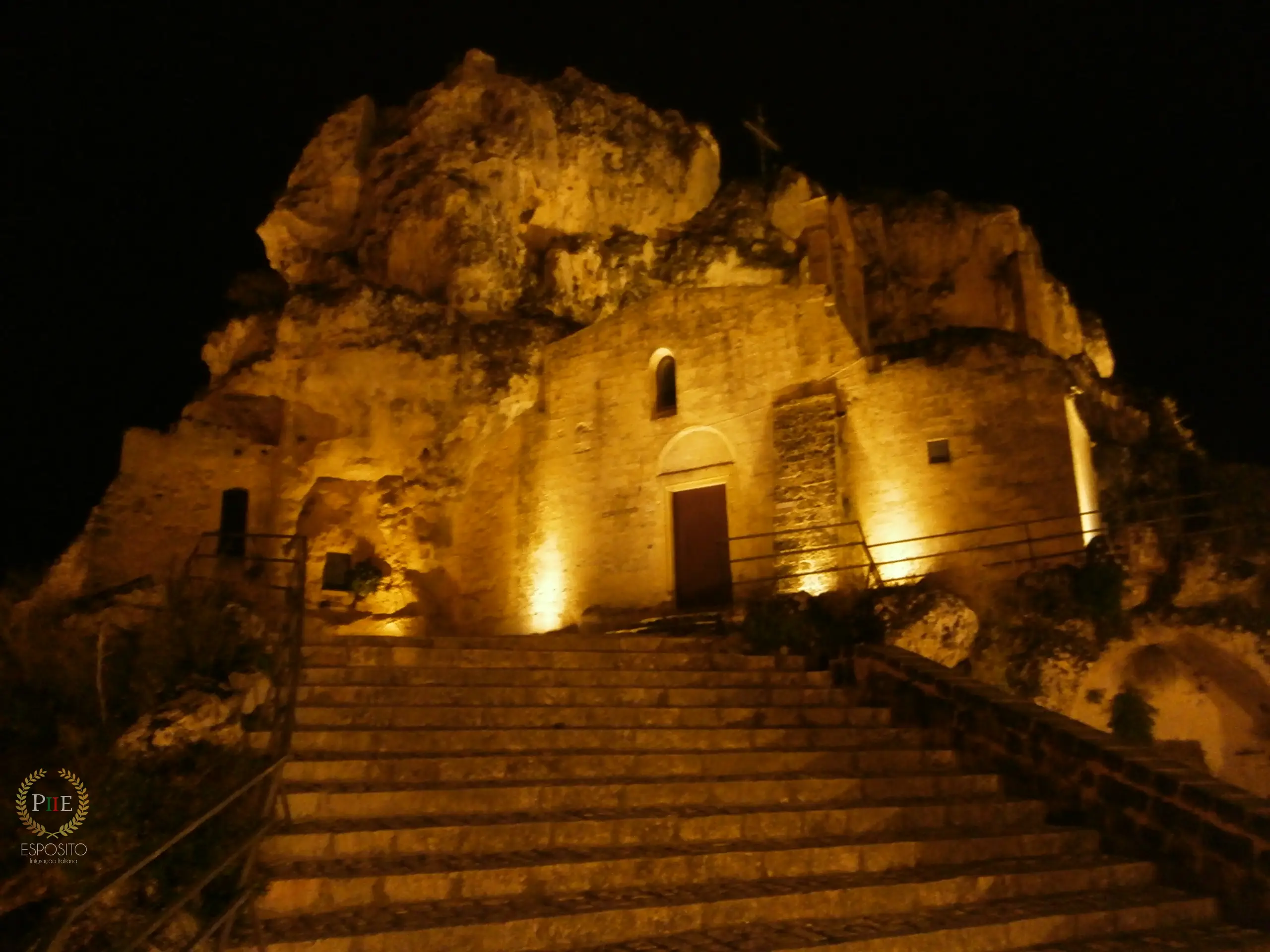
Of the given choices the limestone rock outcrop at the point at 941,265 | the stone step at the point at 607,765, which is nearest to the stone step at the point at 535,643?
the stone step at the point at 607,765

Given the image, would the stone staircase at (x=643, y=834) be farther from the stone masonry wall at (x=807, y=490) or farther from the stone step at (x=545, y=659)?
the stone masonry wall at (x=807, y=490)

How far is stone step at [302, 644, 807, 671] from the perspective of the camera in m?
8.58

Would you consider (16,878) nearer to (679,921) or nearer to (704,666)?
(679,921)

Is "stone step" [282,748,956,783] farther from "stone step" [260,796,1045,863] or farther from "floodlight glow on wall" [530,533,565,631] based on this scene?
"floodlight glow on wall" [530,533,565,631]

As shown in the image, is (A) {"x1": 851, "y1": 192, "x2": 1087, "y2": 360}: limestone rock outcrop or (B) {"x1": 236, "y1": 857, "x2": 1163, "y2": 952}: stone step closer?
(B) {"x1": 236, "y1": 857, "x2": 1163, "y2": 952}: stone step

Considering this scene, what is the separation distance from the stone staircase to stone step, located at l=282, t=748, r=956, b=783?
0.06 ft

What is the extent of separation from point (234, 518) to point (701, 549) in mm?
8919

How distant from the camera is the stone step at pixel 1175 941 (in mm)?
5461

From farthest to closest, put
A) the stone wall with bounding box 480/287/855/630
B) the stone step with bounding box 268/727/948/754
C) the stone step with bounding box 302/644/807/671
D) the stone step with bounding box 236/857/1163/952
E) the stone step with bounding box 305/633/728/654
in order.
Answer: the stone wall with bounding box 480/287/855/630 → the stone step with bounding box 305/633/728/654 → the stone step with bounding box 302/644/807/671 → the stone step with bounding box 268/727/948/754 → the stone step with bounding box 236/857/1163/952

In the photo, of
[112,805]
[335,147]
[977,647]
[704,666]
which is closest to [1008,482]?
[977,647]

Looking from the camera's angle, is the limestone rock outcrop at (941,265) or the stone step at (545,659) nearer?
the stone step at (545,659)

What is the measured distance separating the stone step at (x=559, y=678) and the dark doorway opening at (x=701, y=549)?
5.49 m

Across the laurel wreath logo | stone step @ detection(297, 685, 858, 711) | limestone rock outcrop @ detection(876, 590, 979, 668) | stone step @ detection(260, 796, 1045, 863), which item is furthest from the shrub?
the laurel wreath logo

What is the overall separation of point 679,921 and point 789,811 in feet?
5.10
